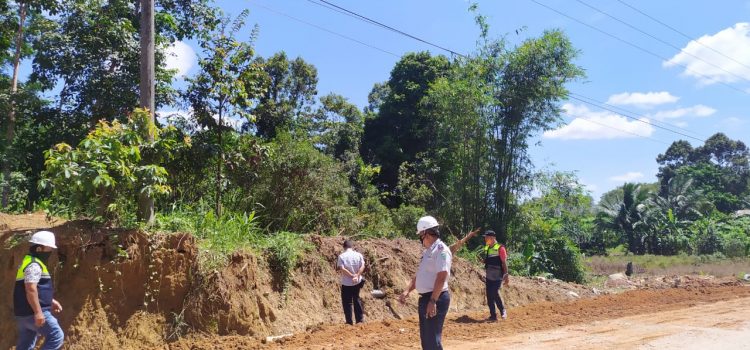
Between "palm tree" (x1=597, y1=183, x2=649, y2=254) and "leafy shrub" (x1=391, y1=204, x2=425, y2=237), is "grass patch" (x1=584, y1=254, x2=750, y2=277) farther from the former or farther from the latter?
"leafy shrub" (x1=391, y1=204, x2=425, y2=237)

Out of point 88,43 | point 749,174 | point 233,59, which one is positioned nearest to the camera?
point 233,59

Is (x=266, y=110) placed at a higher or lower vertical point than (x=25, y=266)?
higher

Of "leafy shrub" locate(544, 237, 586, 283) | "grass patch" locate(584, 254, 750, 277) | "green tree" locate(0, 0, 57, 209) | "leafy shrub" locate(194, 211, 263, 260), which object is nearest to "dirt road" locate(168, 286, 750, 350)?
"leafy shrub" locate(194, 211, 263, 260)

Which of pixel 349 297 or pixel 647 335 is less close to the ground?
pixel 349 297

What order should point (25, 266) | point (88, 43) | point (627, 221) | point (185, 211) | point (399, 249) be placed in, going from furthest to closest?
point (627, 221) < point (88, 43) < point (399, 249) < point (185, 211) < point (25, 266)

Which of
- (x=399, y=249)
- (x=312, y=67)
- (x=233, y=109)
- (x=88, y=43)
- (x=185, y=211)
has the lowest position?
(x=399, y=249)

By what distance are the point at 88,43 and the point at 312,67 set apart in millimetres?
13547

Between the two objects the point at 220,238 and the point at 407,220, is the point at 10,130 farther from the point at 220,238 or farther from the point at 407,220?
the point at 407,220

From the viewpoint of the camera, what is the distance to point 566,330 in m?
10.3

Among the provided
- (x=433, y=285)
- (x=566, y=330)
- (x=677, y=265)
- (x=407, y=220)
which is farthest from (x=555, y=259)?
(x=433, y=285)

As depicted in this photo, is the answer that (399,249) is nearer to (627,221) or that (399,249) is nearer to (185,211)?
(185,211)

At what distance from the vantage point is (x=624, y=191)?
4016cm

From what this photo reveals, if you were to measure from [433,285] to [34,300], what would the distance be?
14.7 ft

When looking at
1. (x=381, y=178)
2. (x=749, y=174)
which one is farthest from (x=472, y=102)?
(x=749, y=174)
